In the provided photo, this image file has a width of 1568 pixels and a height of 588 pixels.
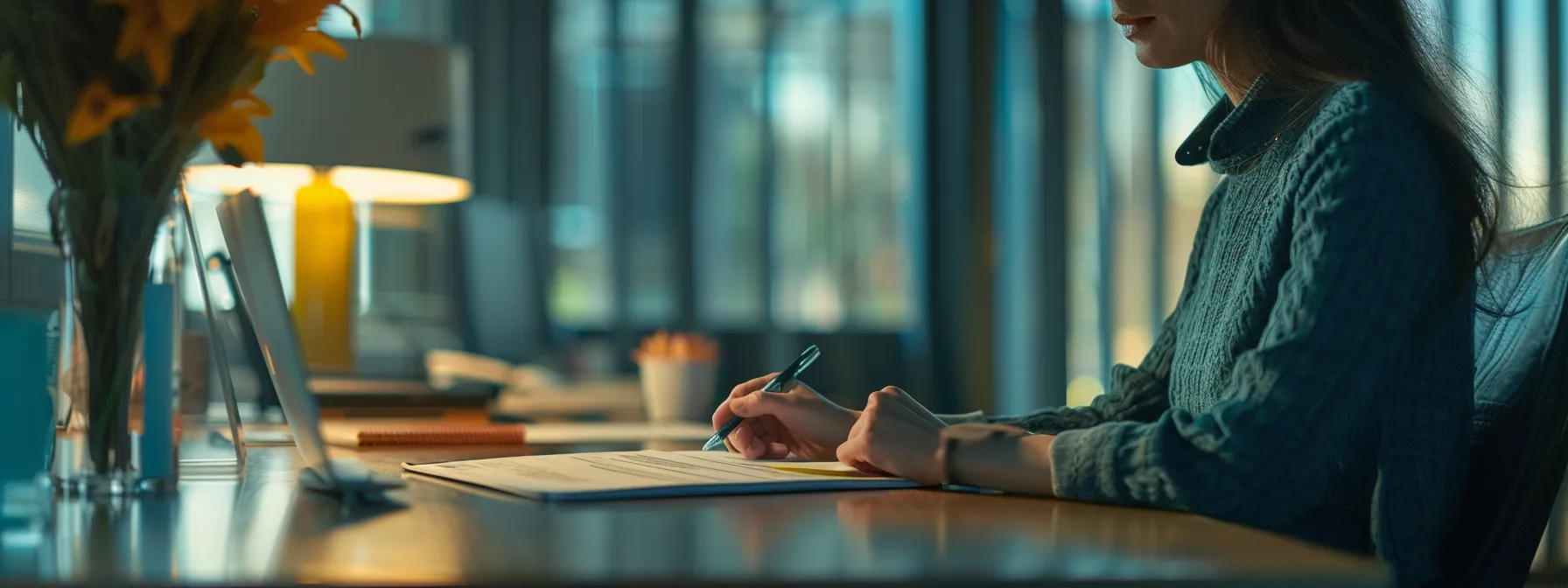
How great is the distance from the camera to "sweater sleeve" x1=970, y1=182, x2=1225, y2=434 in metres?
1.09

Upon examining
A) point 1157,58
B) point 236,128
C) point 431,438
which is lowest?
point 431,438

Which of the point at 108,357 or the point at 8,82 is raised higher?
the point at 8,82

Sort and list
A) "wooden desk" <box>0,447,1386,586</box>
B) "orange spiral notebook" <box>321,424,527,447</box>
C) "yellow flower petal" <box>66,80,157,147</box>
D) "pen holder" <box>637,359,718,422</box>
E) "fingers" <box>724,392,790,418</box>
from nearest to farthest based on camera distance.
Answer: "wooden desk" <box>0,447,1386,586</box>, "yellow flower petal" <box>66,80,157,147</box>, "fingers" <box>724,392,790,418</box>, "orange spiral notebook" <box>321,424,527,447</box>, "pen holder" <box>637,359,718,422</box>

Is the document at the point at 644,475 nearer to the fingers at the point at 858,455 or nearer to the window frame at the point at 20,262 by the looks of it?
the fingers at the point at 858,455

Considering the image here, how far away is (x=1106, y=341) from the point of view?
14.2 feet

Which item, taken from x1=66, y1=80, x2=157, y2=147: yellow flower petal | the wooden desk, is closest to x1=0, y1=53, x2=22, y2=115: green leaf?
x1=66, y1=80, x2=157, y2=147: yellow flower petal

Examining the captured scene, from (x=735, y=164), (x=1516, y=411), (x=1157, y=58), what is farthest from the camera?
(x=735, y=164)

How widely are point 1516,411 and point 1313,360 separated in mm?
264

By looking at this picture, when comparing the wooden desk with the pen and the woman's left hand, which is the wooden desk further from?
the pen

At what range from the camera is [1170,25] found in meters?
1.08

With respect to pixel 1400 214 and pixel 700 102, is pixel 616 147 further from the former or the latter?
pixel 1400 214

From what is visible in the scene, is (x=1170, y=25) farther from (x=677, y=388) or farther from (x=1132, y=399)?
(x=677, y=388)

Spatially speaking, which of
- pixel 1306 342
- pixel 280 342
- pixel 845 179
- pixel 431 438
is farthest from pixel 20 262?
pixel 845 179

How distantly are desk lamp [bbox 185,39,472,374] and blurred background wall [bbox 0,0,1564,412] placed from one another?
1688 millimetres
